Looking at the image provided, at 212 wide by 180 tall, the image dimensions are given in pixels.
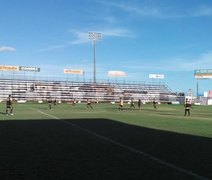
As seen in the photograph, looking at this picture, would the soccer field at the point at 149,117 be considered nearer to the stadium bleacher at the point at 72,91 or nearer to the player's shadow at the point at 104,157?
the player's shadow at the point at 104,157

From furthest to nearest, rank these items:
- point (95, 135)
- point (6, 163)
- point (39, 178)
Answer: point (95, 135)
point (6, 163)
point (39, 178)

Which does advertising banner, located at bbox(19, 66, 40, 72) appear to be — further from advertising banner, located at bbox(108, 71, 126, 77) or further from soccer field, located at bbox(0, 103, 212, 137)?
soccer field, located at bbox(0, 103, 212, 137)

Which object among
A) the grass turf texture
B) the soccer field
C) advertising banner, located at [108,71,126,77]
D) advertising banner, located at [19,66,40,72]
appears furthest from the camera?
advertising banner, located at [108,71,126,77]

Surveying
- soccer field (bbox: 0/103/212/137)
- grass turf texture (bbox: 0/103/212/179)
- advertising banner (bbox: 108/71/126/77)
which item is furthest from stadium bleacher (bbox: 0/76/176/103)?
grass turf texture (bbox: 0/103/212/179)

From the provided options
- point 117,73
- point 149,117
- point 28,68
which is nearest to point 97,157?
point 149,117

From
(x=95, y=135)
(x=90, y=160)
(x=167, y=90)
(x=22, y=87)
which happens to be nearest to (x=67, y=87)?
(x=22, y=87)

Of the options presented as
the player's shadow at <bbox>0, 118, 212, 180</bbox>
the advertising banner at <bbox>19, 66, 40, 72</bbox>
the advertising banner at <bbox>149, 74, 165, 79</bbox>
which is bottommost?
the player's shadow at <bbox>0, 118, 212, 180</bbox>

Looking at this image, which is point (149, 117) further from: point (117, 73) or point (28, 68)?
point (117, 73)

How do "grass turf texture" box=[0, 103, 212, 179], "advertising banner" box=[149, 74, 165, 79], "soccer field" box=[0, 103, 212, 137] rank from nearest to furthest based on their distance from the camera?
"grass turf texture" box=[0, 103, 212, 179]
"soccer field" box=[0, 103, 212, 137]
"advertising banner" box=[149, 74, 165, 79]

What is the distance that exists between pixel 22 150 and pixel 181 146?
16.6 ft

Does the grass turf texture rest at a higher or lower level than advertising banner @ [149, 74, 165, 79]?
lower

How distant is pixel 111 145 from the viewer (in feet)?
43.9

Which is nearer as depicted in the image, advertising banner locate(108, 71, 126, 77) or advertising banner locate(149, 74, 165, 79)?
advertising banner locate(108, 71, 126, 77)

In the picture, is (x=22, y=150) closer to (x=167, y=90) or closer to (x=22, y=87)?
(x=22, y=87)
